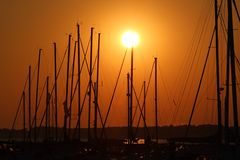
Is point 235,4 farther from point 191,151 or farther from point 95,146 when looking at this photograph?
point 95,146

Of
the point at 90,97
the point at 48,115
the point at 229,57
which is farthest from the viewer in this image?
the point at 48,115

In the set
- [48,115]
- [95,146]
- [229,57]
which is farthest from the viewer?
[48,115]

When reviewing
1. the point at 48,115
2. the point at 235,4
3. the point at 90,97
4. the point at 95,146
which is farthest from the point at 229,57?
the point at 48,115

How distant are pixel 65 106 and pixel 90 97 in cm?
271

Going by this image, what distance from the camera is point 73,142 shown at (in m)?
47.9

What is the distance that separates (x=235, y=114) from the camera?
33000 mm

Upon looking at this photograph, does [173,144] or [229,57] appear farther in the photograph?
[173,144]

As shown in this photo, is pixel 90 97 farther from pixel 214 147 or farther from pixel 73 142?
pixel 214 147

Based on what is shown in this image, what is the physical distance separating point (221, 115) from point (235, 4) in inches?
306

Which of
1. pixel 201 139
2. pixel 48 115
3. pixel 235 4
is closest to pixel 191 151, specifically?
pixel 201 139

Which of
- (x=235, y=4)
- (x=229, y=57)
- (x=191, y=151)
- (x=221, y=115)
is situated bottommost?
(x=191, y=151)

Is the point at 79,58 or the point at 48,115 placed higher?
the point at 79,58

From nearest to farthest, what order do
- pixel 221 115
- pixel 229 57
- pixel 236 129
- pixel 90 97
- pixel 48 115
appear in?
pixel 236 129 → pixel 229 57 → pixel 221 115 → pixel 90 97 → pixel 48 115

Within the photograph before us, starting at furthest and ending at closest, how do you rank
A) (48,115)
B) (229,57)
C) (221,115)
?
(48,115), (221,115), (229,57)
